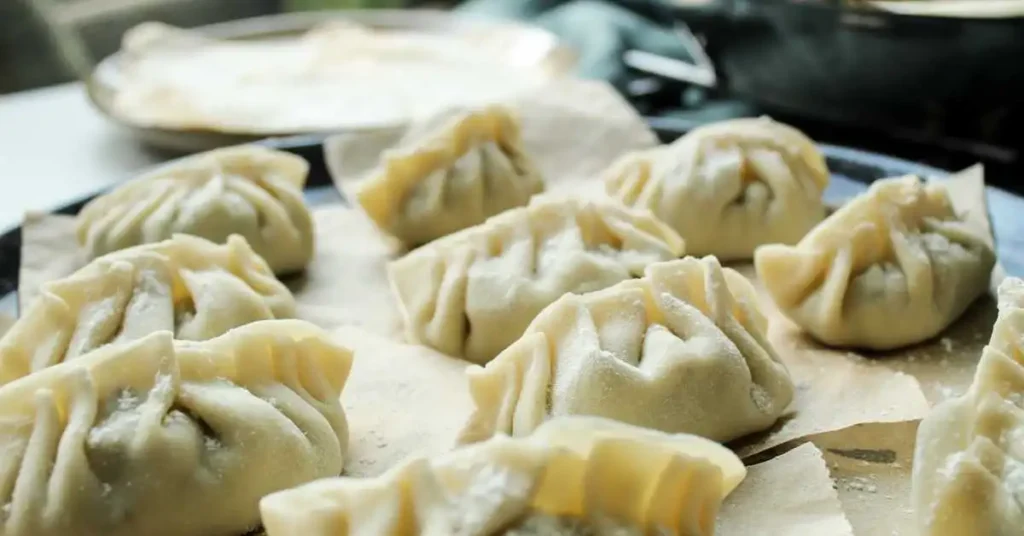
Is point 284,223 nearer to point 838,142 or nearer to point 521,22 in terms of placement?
point 838,142

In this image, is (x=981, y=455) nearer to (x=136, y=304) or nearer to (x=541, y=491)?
(x=541, y=491)

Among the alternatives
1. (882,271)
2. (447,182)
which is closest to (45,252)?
(447,182)

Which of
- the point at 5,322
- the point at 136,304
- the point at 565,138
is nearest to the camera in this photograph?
the point at 136,304

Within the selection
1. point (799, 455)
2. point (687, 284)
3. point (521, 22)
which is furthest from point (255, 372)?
point (521, 22)

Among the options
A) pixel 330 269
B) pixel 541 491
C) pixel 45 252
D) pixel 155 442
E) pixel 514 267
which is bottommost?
pixel 330 269

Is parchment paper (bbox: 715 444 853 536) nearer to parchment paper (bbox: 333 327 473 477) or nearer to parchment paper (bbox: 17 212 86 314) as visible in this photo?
parchment paper (bbox: 333 327 473 477)

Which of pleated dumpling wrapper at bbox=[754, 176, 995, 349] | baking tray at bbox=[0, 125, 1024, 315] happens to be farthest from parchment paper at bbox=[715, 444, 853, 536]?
baking tray at bbox=[0, 125, 1024, 315]

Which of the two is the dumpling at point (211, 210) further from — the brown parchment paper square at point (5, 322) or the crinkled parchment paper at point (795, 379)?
the brown parchment paper square at point (5, 322)
